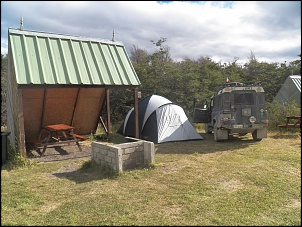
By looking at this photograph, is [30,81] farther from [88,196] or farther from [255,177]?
[255,177]

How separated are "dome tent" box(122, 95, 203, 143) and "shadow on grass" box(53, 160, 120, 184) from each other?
418 centimetres

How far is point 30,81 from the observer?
715 centimetres

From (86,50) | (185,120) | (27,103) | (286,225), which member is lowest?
(286,225)

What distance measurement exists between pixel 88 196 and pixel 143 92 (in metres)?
12.6

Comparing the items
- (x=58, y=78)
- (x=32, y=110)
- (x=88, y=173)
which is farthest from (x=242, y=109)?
(x=32, y=110)

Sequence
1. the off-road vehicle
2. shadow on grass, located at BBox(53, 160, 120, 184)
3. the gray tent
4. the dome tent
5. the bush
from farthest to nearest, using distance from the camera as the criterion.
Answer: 1. the gray tent
2. the bush
3. the dome tent
4. the off-road vehicle
5. shadow on grass, located at BBox(53, 160, 120, 184)

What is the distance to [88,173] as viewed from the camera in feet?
21.0

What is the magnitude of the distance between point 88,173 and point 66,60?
375 centimetres

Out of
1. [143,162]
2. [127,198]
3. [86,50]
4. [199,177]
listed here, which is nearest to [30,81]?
[86,50]

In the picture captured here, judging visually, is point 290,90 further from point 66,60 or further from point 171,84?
point 66,60

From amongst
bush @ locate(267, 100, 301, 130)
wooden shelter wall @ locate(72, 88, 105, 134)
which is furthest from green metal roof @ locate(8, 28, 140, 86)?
bush @ locate(267, 100, 301, 130)

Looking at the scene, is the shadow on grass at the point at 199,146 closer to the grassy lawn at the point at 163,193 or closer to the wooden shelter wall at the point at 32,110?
the grassy lawn at the point at 163,193

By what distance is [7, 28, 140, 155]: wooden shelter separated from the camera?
750 cm

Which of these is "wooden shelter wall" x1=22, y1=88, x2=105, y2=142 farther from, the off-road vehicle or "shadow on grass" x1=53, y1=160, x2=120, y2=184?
the off-road vehicle
